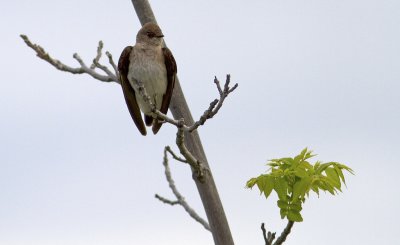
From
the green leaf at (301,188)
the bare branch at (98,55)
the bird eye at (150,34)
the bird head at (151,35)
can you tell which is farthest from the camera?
the bird eye at (150,34)

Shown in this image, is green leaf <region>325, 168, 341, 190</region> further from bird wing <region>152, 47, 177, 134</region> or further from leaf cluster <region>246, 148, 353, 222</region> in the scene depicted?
bird wing <region>152, 47, 177, 134</region>

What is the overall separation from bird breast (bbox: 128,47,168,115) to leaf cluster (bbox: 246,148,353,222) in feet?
14.0

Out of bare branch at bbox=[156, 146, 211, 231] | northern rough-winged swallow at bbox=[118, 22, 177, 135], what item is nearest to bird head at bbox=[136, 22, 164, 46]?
northern rough-winged swallow at bbox=[118, 22, 177, 135]

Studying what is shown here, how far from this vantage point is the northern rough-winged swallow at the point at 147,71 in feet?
37.1

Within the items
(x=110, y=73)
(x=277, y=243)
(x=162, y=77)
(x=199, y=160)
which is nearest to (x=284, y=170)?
(x=277, y=243)

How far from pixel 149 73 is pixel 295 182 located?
4.79 metres

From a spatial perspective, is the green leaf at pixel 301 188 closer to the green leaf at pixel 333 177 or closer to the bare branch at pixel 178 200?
the green leaf at pixel 333 177

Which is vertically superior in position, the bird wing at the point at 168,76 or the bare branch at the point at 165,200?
the bird wing at the point at 168,76

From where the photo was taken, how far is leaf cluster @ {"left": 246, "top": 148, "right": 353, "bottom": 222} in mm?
7137

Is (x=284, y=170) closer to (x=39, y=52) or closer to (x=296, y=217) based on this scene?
(x=296, y=217)

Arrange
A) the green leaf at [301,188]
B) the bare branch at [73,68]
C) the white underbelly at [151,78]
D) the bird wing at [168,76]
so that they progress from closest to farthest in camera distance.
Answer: the green leaf at [301,188] → the bare branch at [73,68] → the bird wing at [168,76] → the white underbelly at [151,78]

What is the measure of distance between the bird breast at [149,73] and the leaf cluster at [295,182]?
14.0 feet

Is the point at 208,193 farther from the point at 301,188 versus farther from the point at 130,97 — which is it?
the point at 130,97

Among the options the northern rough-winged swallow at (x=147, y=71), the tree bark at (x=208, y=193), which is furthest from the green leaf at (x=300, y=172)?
the northern rough-winged swallow at (x=147, y=71)
